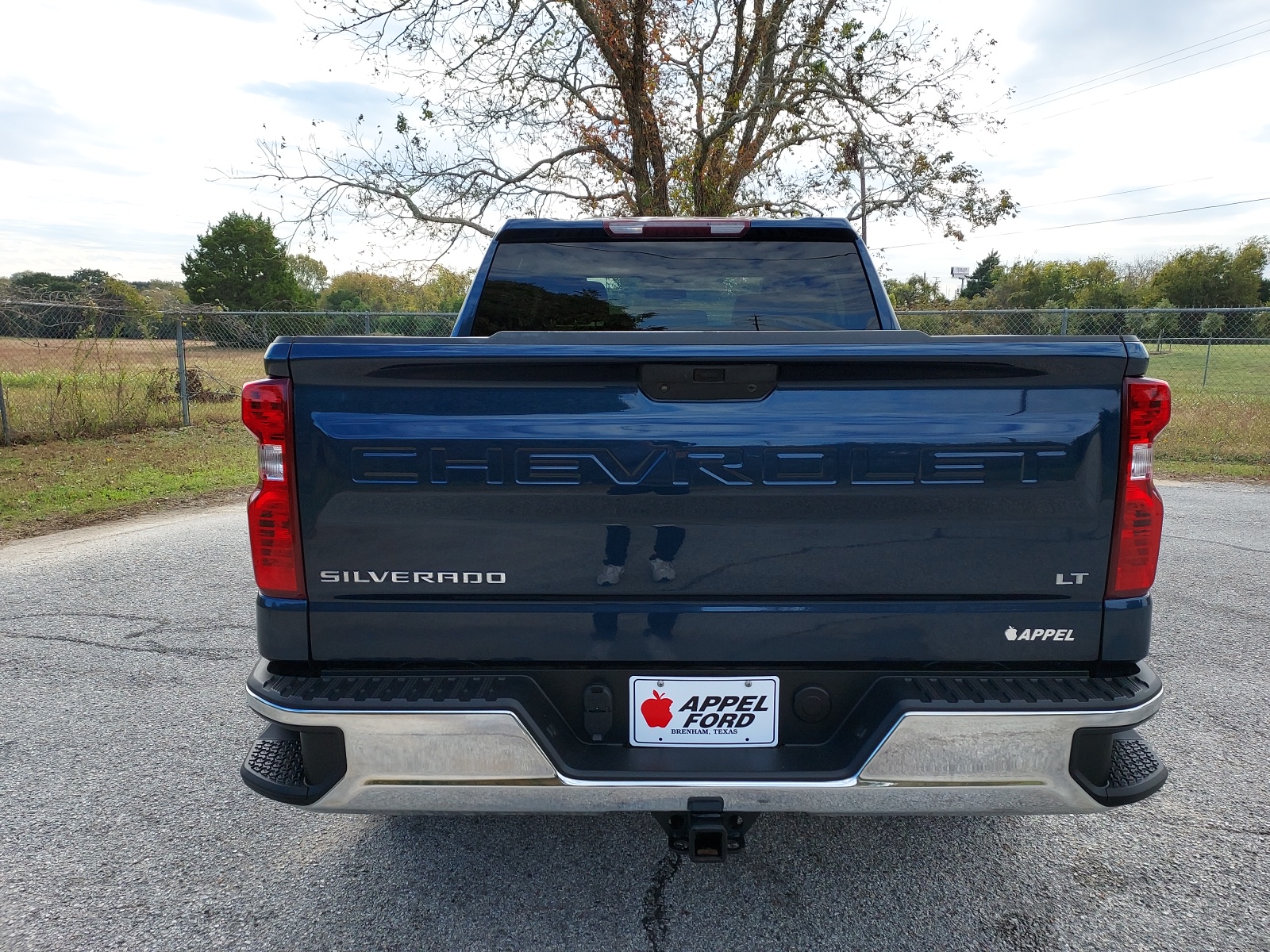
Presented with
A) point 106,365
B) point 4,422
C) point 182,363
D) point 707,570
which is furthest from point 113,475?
point 707,570

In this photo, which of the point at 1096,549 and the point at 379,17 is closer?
the point at 1096,549

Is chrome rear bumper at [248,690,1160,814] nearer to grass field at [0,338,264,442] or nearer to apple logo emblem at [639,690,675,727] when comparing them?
apple logo emblem at [639,690,675,727]

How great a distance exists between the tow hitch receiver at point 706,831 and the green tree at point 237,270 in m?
63.2

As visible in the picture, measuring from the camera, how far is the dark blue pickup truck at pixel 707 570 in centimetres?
185

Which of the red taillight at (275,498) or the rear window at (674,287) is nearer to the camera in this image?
the red taillight at (275,498)

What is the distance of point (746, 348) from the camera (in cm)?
187

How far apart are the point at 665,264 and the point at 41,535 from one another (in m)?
6.62

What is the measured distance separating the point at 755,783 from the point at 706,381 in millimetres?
958

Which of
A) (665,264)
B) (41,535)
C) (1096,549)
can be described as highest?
(665,264)

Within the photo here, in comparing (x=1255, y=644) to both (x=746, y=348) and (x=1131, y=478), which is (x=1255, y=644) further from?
(x=746, y=348)

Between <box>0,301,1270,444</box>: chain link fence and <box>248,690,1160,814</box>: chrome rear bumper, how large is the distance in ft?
28.3

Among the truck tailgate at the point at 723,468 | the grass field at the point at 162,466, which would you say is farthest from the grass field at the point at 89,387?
the truck tailgate at the point at 723,468

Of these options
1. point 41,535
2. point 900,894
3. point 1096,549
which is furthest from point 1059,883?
point 41,535

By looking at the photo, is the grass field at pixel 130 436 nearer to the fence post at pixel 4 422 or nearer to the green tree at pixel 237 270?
the fence post at pixel 4 422
